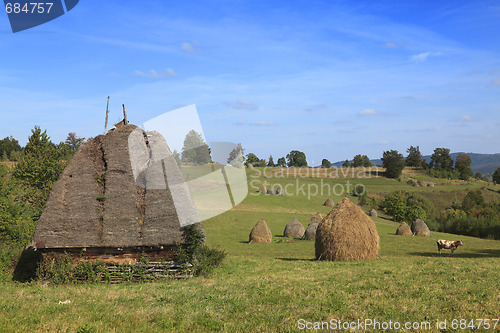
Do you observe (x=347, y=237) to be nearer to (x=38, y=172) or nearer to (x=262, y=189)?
(x=38, y=172)

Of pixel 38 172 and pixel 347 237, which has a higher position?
pixel 38 172

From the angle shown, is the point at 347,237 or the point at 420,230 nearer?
the point at 347,237

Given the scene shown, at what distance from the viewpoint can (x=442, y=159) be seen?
15275 centimetres

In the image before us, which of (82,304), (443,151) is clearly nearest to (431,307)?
(82,304)

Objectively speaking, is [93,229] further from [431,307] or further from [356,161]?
[356,161]

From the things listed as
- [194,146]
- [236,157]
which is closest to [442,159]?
[236,157]

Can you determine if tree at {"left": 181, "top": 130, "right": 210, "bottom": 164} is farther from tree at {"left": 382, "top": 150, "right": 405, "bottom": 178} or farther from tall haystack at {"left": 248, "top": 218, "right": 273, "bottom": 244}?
tree at {"left": 382, "top": 150, "right": 405, "bottom": 178}

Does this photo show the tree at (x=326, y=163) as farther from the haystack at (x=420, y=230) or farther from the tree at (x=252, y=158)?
the haystack at (x=420, y=230)

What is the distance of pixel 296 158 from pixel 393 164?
60316mm

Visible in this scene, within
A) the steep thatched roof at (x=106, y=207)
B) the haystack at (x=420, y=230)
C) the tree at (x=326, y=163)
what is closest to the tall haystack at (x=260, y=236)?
the steep thatched roof at (x=106, y=207)

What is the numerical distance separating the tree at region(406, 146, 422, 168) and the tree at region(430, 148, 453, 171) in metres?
5.54

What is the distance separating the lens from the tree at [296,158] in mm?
174250

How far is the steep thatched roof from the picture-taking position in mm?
17188

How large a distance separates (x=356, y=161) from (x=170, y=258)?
524ft
